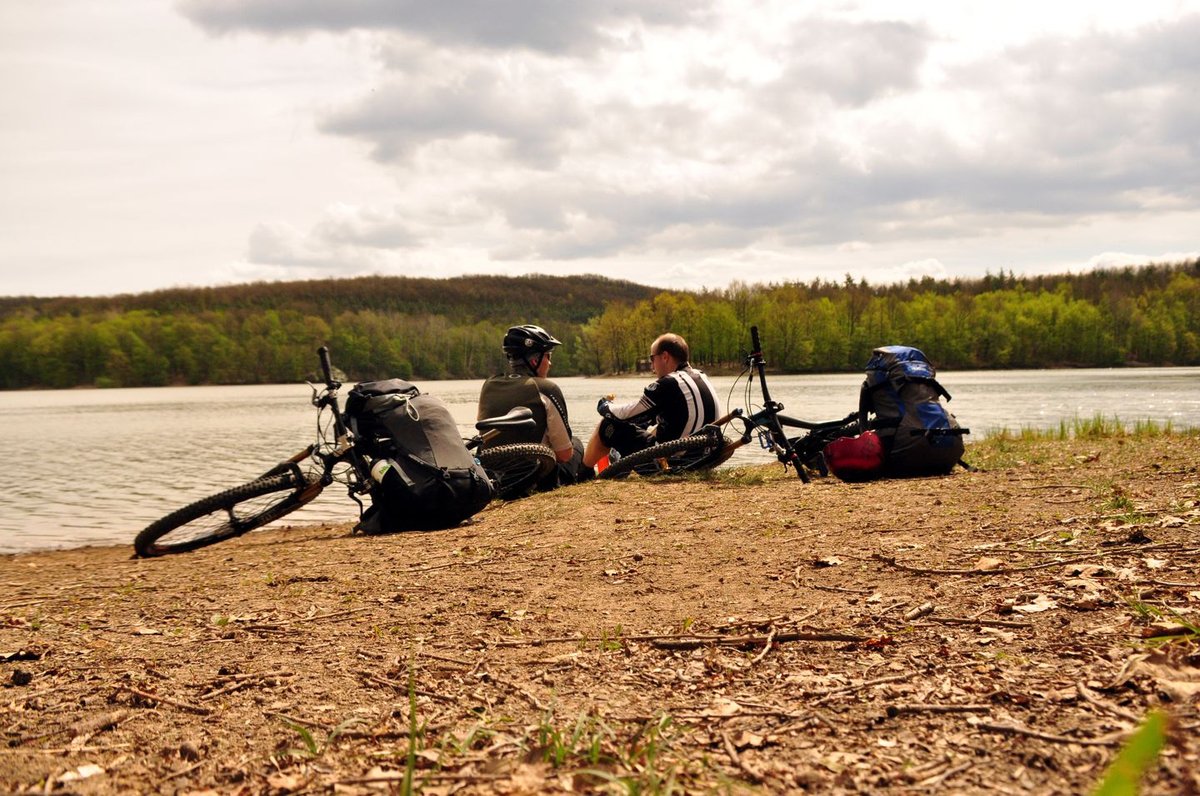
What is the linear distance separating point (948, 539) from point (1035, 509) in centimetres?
115

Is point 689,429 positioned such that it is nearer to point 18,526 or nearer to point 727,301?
point 18,526

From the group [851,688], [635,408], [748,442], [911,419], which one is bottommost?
[851,688]

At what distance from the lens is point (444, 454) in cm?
792

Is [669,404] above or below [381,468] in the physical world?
above

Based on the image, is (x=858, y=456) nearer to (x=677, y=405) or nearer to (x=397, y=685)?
(x=677, y=405)

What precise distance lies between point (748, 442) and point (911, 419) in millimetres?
1819

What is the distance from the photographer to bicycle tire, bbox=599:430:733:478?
10125 millimetres

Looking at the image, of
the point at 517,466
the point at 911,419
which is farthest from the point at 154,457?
the point at 911,419

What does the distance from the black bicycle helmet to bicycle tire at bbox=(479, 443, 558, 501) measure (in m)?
1.08

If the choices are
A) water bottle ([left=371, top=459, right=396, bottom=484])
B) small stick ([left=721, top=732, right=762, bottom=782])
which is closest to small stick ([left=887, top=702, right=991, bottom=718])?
small stick ([left=721, top=732, right=762, bottom=782])

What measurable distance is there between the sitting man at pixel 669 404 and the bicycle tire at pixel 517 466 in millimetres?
925

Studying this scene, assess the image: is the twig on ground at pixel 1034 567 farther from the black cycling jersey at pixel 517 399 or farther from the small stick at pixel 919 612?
the black cycling jersey at pixel 517 399

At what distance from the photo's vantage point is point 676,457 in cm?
A: 1054

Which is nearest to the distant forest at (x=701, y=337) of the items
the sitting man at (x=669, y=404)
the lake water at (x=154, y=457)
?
the lake water at (x=154, y=457)
